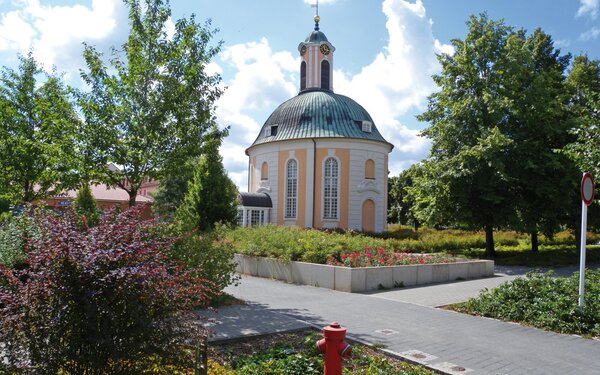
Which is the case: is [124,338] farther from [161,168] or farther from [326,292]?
[326,292]

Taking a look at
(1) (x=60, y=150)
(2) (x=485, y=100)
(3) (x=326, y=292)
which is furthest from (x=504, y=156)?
(1) (x=60, y=150)

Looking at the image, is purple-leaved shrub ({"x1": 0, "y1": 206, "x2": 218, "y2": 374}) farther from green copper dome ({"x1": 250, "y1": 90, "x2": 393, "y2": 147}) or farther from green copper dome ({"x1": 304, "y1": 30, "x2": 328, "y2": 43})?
green copper dome ({"x1": 304, "y1": 30, "x2": 328, "y2": 43})

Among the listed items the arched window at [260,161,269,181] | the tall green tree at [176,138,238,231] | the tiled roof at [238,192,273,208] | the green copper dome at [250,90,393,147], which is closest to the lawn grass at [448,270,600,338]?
the tall green tree at [176,138,238,231]

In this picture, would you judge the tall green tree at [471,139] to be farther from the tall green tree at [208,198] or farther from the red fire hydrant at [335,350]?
the red fire hydrant at [335,350]

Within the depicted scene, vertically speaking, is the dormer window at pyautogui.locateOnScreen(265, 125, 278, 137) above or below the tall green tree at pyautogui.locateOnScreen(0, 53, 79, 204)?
above

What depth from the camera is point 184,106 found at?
11477mm

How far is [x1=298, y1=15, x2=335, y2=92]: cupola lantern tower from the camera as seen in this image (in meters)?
42.8

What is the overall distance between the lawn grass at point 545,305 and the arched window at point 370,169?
1072 inches

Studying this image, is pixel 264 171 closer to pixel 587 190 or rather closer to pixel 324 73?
pixel 324 73

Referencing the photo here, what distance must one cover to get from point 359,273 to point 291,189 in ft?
83.8

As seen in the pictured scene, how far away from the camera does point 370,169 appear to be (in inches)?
1492

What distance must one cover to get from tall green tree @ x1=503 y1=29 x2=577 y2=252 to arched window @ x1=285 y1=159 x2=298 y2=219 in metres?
18.0

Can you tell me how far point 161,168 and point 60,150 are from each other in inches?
86.2

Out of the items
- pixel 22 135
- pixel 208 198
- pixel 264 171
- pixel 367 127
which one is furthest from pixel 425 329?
pixel 264 171
